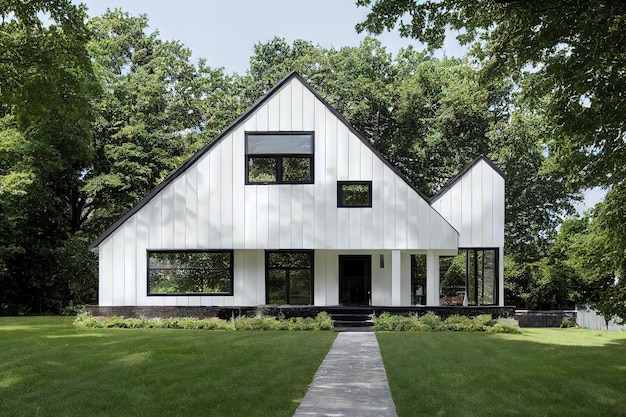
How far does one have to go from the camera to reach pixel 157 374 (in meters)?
9.21

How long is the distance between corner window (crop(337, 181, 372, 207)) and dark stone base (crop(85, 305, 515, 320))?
141 inches

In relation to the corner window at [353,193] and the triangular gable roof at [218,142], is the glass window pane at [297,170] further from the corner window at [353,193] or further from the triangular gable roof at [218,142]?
the triangular gable roof at [218,142]

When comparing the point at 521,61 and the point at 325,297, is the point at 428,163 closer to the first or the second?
the point at 325,297

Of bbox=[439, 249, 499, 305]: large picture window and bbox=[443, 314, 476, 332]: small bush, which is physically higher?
bbox=[439, 249, 499, 305]: large picture window

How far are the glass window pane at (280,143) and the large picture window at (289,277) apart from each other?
3.59 m

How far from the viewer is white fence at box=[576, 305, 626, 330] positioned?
858 inches

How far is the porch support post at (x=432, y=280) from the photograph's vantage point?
19703 millimetres

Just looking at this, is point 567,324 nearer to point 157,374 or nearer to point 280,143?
point 280,143

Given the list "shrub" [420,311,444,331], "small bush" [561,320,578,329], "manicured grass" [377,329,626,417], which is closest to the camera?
"manicured grass" [377,329,626,417]

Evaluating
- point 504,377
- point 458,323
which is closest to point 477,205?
point 458,323

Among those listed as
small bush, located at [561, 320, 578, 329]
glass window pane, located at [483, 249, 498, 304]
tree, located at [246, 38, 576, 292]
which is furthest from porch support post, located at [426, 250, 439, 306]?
tree, located at [246, 38, 576, 292]

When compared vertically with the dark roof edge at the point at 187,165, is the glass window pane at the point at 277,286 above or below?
below

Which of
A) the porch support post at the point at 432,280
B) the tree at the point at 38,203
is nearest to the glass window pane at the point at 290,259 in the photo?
the porch support post at the point at 432,280

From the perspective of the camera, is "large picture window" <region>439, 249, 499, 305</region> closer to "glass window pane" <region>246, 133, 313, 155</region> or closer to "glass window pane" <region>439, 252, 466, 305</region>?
"glass window pane" <region>439, 252, 466, 305</region>
